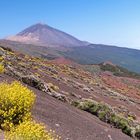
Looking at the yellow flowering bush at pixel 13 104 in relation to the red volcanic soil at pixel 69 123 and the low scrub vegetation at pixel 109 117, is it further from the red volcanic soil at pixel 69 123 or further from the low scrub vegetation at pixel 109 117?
the low scrub vegetation at pixel 109 117

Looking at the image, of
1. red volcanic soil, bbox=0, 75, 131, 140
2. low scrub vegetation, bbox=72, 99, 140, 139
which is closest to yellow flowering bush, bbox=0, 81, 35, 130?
red volcanic soil, bbox=0, 75, 131, 140

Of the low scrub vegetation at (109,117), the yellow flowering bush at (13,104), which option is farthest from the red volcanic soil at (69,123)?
the yellow flowering bush at (13,104)

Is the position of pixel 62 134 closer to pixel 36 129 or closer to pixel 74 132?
pixel 74 132

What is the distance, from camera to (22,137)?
8.48 metres

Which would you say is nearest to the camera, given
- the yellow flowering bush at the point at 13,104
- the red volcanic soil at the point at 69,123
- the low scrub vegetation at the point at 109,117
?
the yellow flowering bush at the point at 13,104

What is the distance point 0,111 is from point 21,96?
2.26ft

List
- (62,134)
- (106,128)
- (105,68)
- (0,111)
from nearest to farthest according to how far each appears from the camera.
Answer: (0,111), (62,134), (106,128), (105,68)

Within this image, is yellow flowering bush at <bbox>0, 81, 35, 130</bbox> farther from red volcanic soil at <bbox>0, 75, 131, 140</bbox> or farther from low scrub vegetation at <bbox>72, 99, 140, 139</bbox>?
low scrub vegetation at <bbox>72, 99, 140, 139</bbox>

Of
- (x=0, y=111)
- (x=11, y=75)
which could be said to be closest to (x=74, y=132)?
(x=0, y=111)

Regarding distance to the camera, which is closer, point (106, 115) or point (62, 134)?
point (62, 134)

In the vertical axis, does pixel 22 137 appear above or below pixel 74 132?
above

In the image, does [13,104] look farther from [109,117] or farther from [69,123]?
[109,117]

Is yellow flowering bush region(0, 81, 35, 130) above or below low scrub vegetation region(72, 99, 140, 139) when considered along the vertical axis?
above

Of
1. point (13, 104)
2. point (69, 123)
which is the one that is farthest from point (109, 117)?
point (13, 104)
